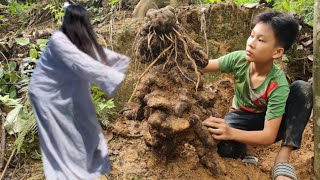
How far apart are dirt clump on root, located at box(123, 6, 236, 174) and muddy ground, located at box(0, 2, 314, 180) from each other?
118 mm

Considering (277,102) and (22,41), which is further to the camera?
(22,41)

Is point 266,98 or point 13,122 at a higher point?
point 266,98

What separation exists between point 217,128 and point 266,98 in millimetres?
540

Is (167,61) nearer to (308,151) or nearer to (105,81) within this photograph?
(105,81)

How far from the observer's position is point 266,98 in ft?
10.5

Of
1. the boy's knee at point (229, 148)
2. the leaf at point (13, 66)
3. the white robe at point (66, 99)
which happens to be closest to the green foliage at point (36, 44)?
the leaf at point (13, 66)

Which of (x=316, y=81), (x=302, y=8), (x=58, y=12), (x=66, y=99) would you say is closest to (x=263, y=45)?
(x=316, y=81)

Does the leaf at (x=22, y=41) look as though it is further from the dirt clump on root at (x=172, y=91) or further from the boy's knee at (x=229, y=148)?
the boy's knee at (x=229, y=148)

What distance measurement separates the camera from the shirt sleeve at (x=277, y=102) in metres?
3.07

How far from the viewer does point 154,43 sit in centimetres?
280

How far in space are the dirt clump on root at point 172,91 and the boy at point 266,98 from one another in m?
0.15

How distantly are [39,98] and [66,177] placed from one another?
0.45 meters

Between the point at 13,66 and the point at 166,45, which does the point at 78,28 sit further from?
the point at 13,66

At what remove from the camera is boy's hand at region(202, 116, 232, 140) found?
9.70 feet
